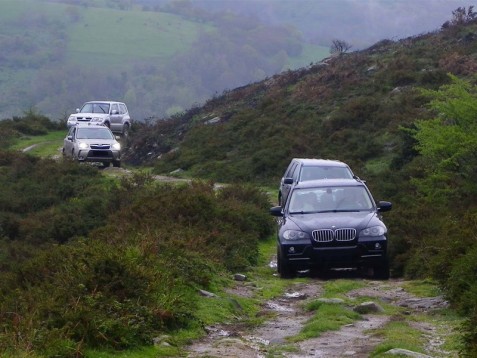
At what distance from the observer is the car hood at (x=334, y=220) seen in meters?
16.2

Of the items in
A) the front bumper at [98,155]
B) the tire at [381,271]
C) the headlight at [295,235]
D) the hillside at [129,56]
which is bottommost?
the tire at [381,271]

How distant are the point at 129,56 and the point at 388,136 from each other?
13406 cm

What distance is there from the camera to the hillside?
149375mm

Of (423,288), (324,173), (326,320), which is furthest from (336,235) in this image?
(324,173)

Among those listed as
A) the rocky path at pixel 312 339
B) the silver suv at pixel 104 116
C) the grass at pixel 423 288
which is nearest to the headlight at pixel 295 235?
the rocky path at pixel 312 339

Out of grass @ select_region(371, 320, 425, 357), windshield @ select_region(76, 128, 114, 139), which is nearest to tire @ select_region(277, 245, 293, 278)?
grass @ select_region(371, 320, 425, 357)

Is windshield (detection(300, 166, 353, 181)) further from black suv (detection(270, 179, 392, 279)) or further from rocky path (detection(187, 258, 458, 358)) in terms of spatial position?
rocky path (detection(187, 258, 458, 358))

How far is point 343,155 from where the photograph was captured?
3400 cm

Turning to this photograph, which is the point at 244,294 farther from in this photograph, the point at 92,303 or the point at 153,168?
the point at 153,168

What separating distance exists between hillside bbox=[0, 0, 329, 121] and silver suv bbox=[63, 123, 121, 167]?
310ft

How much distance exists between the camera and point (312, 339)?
35.5 feet

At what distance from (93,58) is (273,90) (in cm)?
11964

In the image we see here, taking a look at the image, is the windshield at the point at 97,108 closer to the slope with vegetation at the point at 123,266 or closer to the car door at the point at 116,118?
the car door at the point at 116,118

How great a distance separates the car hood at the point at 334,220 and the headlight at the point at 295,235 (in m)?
0.08
